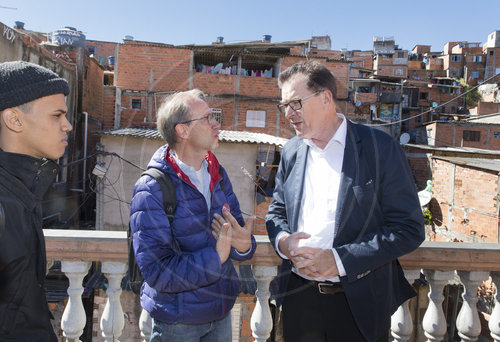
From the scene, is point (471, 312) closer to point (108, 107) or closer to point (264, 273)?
point (264, 273)

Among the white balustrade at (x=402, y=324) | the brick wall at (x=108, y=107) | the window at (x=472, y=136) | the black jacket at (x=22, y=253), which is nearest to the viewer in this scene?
the black jacket at (x=22, y=253)

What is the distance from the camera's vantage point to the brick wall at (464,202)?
497 inches

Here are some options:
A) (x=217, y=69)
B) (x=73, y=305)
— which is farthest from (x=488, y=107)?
(x=73, y=305)

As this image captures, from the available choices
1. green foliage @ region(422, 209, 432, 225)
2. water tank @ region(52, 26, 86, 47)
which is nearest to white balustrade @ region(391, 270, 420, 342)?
green foliage @ region(422, 209, 432, 225)

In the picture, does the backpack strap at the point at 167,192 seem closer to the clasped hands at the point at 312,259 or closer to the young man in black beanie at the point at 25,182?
the young man in black beanie at the point at 25,182

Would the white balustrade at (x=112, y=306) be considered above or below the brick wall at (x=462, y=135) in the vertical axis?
below

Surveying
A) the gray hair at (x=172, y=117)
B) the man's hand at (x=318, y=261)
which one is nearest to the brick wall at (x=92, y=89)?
the gray hair at (x=172, y=117)

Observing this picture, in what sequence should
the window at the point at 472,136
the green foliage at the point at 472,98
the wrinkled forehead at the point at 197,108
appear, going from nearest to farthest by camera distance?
the wrinkled forehead at the point at 197,108
the window at the point at 472,136
the green foliage at the point at 472,98

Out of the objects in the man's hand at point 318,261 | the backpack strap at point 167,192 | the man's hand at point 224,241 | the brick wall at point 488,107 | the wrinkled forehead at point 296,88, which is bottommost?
the man's hand at point 318,261

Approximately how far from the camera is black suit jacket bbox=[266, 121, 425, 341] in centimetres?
155

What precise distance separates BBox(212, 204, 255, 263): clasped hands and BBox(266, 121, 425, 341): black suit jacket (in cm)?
44

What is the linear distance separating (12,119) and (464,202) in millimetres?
16264

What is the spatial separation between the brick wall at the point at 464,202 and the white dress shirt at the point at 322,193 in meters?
13.4

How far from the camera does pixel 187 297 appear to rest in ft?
5.12
